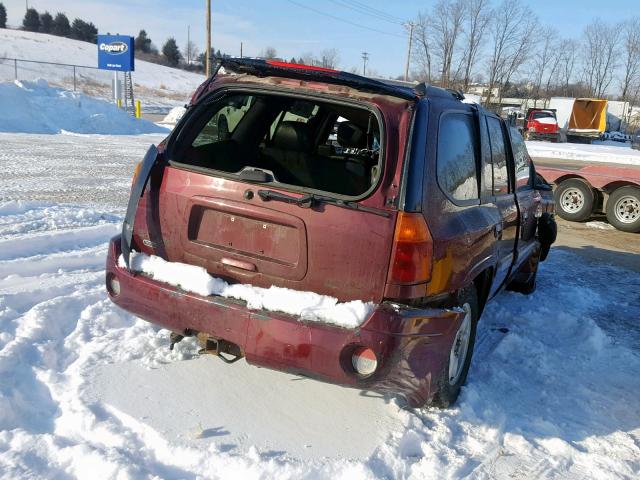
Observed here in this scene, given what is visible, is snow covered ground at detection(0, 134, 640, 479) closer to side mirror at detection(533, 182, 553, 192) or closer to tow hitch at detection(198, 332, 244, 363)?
tow hitch at detection(198, 332, 244, 363)

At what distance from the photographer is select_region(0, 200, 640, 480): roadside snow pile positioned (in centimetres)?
282

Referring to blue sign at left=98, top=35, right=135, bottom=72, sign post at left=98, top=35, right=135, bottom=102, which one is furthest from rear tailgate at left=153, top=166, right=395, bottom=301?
blue sign at left=98, top=35, right=135, bottom=72

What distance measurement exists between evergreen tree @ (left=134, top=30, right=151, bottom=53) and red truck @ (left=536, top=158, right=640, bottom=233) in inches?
3779

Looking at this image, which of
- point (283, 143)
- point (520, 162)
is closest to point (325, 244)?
point (283, 143)

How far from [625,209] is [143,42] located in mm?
98304

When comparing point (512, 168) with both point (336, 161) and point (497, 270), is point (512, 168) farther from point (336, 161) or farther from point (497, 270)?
point (336, 161)

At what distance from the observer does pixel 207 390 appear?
347 centimetres

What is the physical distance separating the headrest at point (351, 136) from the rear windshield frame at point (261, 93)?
4.88 ft

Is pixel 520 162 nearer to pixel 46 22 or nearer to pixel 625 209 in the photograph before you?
pixel 625 209

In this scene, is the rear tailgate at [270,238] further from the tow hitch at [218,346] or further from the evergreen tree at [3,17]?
the evergreen tree at [3,17]

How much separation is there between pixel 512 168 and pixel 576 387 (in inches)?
68.3

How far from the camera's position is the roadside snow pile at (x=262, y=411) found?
282 cm

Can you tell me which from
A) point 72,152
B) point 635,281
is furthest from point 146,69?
point 635,281

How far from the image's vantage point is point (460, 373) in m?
3.64
